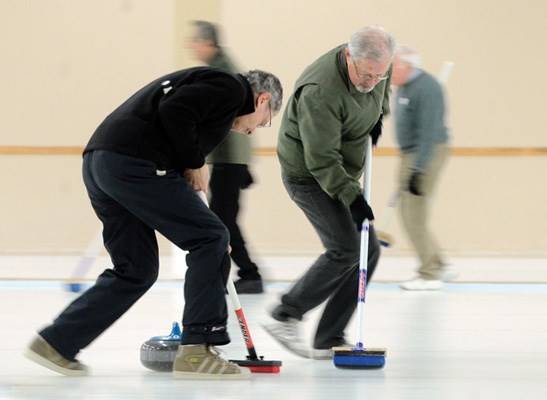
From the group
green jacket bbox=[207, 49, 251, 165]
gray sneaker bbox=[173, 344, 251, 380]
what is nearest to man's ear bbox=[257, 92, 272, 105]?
gray sneaker bbox=[173, 344, 251, 380]

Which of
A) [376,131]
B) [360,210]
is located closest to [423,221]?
[376,131]

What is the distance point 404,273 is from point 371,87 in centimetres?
346

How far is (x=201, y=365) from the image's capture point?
141 inches

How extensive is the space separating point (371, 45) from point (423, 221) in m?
2.78

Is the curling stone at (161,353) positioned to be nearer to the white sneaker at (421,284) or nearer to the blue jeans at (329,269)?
the blue jeans at (329,269)

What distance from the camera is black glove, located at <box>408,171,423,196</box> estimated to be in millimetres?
6016

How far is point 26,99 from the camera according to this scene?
8.18m

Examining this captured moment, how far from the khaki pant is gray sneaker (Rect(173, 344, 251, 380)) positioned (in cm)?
286

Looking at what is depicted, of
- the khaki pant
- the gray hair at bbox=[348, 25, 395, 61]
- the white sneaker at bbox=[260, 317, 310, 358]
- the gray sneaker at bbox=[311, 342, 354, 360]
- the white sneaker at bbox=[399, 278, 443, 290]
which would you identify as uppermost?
the gray hair at bbox=[348, 25, 395, 61]

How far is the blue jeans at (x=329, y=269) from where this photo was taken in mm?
4004

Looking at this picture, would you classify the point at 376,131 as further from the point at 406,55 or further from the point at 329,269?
the point at 406,55

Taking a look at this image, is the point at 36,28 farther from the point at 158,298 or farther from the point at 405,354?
the point at 405,354

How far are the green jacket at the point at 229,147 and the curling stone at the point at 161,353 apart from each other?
2235mm

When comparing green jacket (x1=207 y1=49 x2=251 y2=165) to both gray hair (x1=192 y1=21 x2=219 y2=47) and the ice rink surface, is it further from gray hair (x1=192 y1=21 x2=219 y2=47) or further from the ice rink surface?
the ice rink surface
